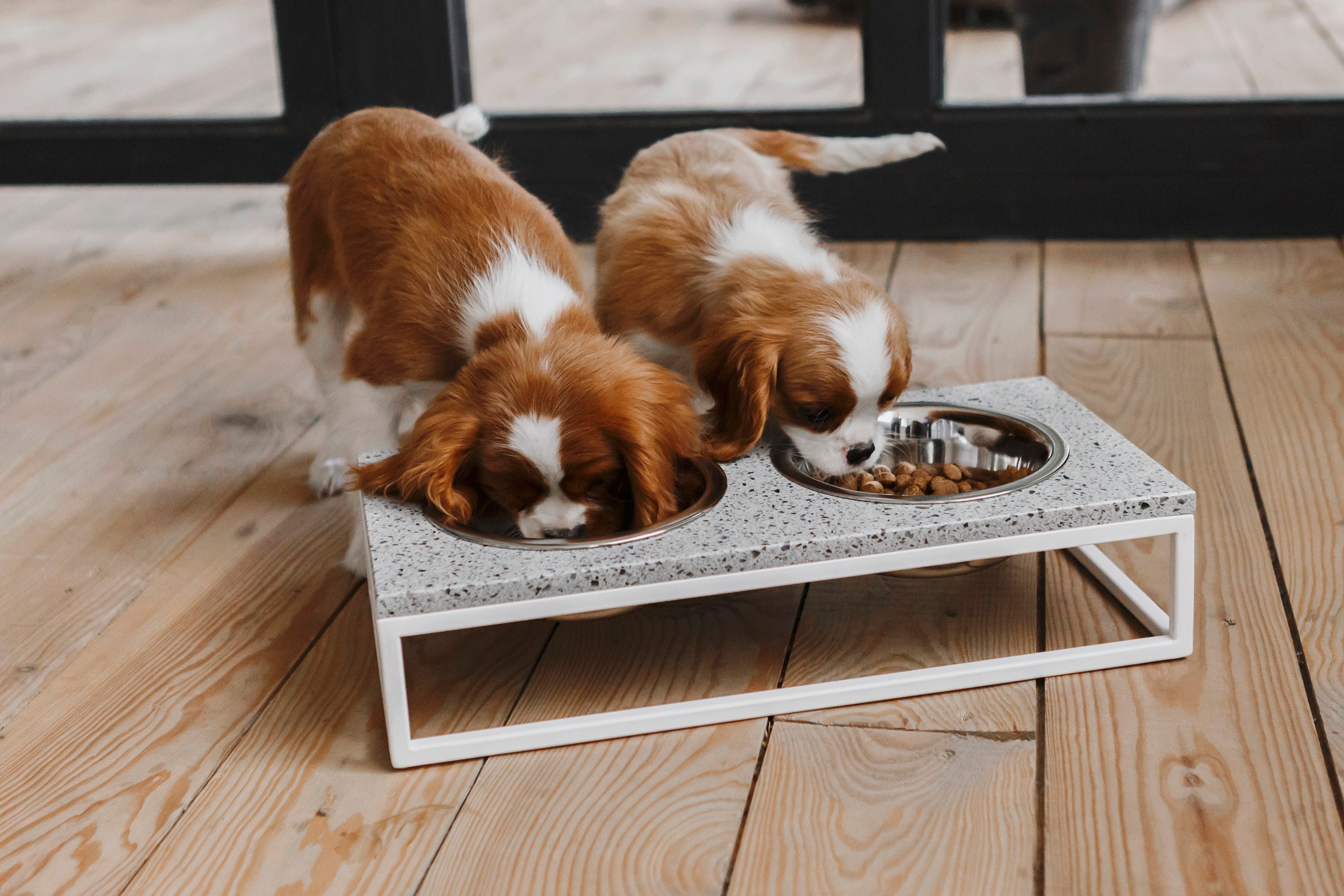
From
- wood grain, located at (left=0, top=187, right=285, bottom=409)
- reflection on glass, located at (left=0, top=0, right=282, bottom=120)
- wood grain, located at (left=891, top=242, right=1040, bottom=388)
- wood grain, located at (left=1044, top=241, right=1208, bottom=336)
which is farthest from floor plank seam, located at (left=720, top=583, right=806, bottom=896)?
reflection on glass, located at (left=0, top=0, right=282, bottom=120)

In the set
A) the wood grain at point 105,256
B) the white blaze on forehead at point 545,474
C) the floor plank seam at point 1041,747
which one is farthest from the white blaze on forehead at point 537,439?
the wood grain at point 105,256

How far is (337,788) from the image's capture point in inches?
65.2

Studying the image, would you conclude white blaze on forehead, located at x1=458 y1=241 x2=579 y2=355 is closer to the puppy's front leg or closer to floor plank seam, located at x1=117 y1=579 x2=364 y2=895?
the puppy's front leg

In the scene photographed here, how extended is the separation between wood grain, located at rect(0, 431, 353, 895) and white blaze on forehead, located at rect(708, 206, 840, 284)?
0.83 m

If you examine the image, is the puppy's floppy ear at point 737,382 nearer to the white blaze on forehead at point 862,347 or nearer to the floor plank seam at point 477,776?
the white blaze on forehead at point 862,347

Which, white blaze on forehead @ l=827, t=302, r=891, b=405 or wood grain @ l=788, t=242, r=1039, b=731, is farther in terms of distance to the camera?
white blaze on forehead @ l=827, t=302, r=891, b=405

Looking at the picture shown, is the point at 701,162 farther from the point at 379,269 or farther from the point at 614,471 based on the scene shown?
the point at 614,471

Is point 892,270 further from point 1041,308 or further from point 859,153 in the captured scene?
point 859,153

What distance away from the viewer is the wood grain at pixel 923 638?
1.77 metres

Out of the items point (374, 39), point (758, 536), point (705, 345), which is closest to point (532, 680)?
point (758, 536)

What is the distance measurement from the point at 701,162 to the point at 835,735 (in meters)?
1.31

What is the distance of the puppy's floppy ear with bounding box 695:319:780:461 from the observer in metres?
2.01

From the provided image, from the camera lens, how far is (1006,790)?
1.61 metres

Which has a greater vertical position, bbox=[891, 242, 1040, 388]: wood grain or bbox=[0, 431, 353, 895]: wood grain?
bbox=[891, 242, 1040, 388]: wood grain
